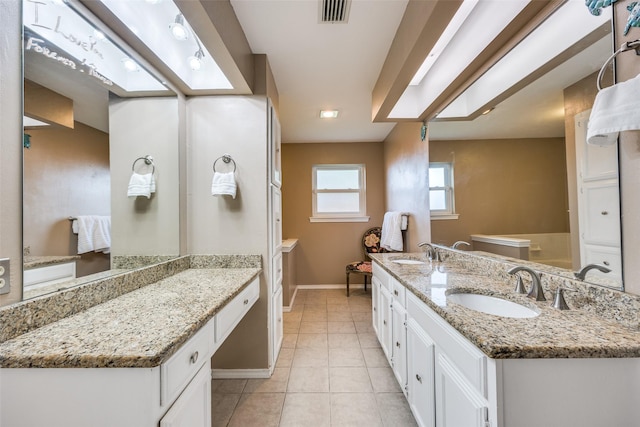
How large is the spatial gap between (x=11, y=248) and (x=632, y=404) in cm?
203

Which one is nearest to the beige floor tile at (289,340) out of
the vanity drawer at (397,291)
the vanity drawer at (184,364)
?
the vanity drawer at (397,291)

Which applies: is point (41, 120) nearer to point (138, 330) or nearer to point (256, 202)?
point (138, 330)

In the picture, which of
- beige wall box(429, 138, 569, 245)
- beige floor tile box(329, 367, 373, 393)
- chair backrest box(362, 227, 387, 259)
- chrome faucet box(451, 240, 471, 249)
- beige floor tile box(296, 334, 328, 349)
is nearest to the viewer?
beige wall box(429, 138, 569, 245)

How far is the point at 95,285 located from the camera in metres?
1.12

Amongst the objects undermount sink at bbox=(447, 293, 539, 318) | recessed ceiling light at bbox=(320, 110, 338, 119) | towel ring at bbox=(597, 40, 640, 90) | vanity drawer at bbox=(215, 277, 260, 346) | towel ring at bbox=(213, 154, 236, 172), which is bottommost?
vanity drawer at bbox=(215, 277, 260, 346)

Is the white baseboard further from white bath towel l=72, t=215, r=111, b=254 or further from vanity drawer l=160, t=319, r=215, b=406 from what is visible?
white bath towel l=72, t=215, r=111, b=254

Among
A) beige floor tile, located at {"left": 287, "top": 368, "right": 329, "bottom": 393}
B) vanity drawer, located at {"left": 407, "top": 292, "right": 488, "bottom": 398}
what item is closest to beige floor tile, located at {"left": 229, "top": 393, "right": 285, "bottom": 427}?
beige floor tile, located at {"left": 287, "top": 368, "right": 329, "bottom": 393}

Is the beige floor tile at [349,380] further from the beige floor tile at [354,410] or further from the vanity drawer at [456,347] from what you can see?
the vanity drawer at [456,347]

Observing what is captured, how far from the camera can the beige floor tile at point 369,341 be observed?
92.7 inches

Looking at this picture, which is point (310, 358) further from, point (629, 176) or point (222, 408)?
point (629, 176)

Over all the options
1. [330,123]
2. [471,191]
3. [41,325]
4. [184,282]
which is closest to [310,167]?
[330,123]

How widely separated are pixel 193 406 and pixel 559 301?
1.48m

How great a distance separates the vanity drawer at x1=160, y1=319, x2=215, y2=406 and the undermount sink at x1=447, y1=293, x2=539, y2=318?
1.09 meters

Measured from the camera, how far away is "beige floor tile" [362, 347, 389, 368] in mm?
2047
